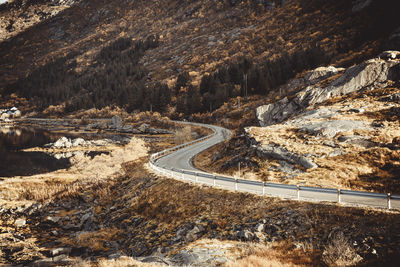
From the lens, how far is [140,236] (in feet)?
48.5

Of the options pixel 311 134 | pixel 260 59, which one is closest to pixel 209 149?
pixel 311 134

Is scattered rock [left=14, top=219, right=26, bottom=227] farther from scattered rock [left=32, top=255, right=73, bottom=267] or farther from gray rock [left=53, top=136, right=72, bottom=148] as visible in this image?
gray rock [left=53, top=136, right=72, bottom=148]

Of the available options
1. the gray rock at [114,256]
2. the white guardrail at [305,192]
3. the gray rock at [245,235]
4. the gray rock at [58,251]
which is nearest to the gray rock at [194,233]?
the gray rock at [245,235]

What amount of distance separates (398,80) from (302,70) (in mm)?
49540

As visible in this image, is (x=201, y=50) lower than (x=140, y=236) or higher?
higher

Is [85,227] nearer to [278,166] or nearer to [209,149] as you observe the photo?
[278,166]

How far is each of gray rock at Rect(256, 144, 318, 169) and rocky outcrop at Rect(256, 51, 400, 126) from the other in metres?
14.1

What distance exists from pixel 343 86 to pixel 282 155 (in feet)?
61.0

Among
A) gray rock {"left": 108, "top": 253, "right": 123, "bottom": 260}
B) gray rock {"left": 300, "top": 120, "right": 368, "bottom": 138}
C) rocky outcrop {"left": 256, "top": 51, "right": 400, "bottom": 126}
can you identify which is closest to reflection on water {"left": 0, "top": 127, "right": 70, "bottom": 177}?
gray rock {"left": 108, "top": 253, "right": 123, "bottom": 260}

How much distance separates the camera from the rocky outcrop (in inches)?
1152

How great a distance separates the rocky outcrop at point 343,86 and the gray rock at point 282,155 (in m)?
14.1

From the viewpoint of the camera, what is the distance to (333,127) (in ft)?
70.8

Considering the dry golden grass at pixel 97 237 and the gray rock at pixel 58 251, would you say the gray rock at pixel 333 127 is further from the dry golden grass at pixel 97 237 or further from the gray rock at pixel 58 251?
the gray rock at pixel 58 251

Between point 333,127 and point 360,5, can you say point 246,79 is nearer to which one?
point 333,127
